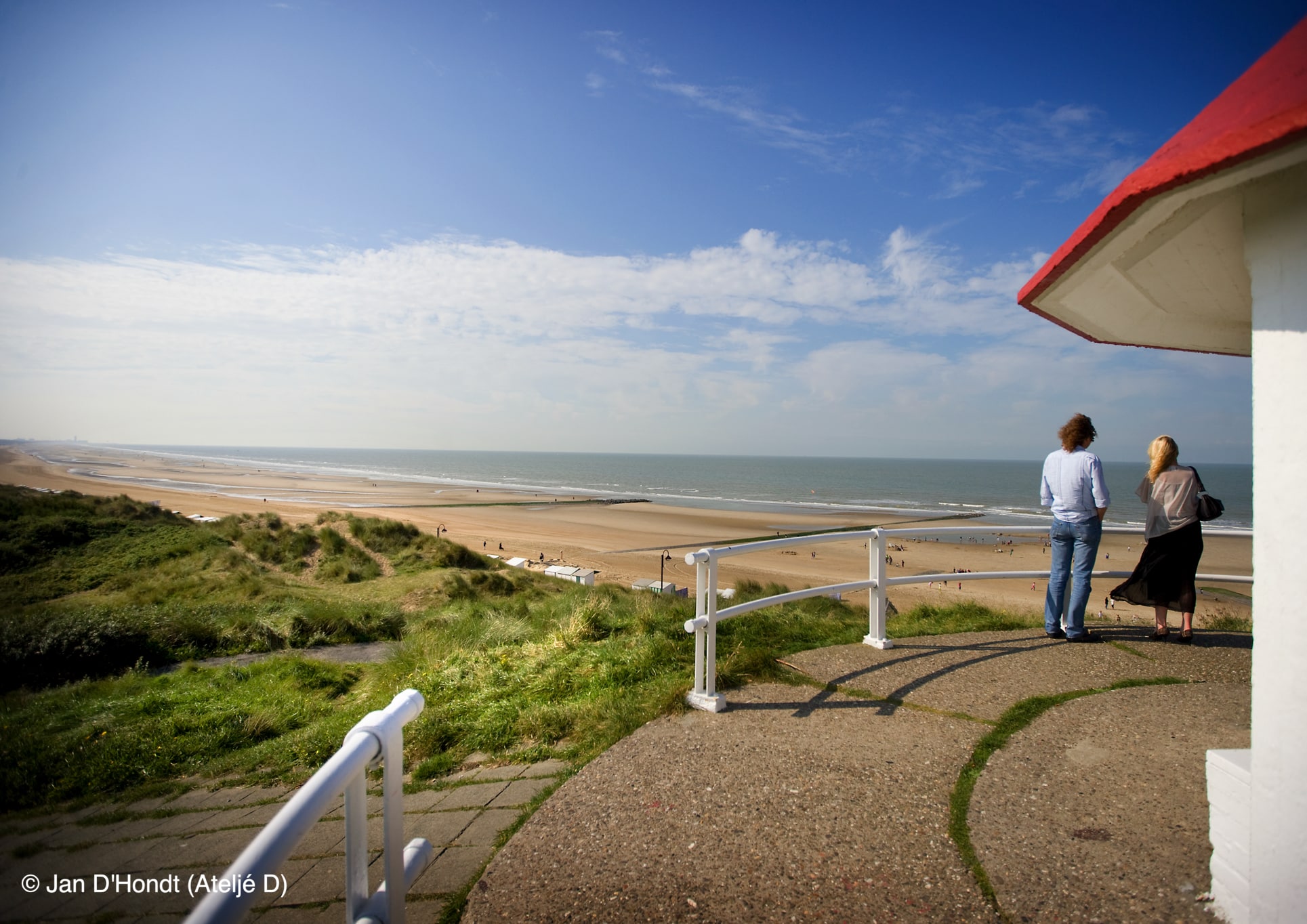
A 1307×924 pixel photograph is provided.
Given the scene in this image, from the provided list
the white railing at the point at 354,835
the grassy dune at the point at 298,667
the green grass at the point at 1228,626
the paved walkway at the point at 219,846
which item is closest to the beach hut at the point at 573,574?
the grassy dune at the point at 298,667

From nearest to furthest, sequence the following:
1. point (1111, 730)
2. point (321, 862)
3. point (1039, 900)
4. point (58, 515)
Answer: point (1039, 900) < point (321, 862) < point (1111, 730) < point (58, 515)

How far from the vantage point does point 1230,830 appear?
2094mm

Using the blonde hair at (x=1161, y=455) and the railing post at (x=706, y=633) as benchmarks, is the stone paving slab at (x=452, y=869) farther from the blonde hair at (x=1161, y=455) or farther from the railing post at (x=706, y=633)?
the blonde hair at (x=1161, y=455)

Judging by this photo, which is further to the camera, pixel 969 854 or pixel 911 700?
pixel 911 700

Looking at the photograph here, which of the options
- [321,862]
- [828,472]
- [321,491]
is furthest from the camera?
[828,472]

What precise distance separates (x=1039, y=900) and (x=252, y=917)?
294 cm

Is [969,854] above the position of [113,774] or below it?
above

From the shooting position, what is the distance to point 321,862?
9.25ft

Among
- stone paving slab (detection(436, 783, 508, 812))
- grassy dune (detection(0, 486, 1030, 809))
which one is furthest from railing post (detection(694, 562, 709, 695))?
stone paving slab (detection(436, 783, 508, 812))

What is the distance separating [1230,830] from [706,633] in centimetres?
263

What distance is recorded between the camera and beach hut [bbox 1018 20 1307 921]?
1592 mm

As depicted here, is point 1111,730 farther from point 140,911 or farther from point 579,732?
point 140,911

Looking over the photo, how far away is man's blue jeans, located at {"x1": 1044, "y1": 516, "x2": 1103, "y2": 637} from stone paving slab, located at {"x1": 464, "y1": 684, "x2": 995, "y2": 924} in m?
2.28

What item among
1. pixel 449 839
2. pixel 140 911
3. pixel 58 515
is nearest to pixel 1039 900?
pixel 449 839
